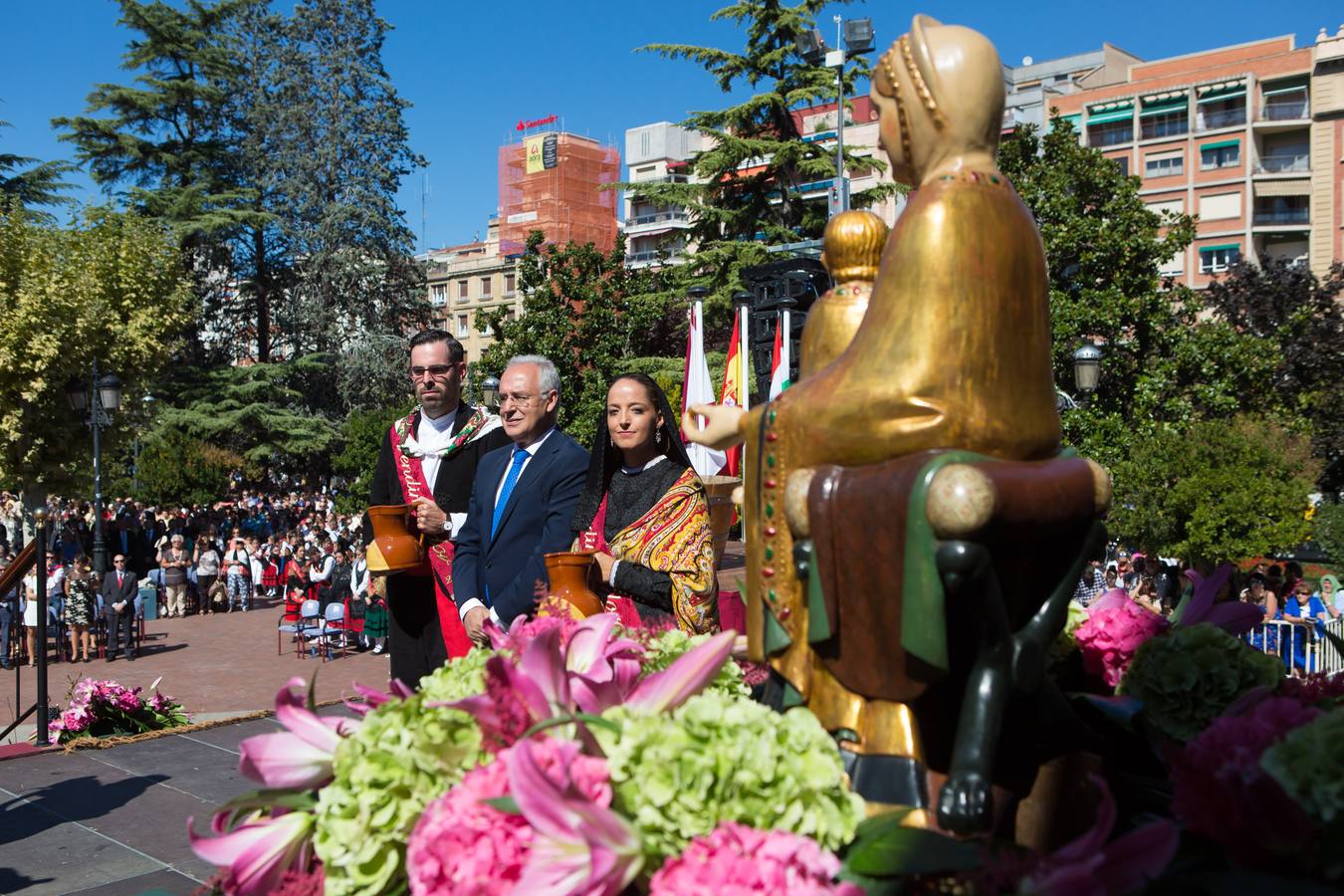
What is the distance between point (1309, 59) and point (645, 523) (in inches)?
2232

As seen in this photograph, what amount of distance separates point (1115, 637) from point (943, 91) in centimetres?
160

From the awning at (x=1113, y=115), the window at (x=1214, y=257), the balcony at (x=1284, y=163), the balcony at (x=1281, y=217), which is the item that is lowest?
the window at (x=1214, y=257)

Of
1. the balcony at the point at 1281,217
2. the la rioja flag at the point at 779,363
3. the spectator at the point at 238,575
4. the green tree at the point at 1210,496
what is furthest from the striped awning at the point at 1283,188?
the la rioja flag at the point at 779,363

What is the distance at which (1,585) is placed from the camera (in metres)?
6.06

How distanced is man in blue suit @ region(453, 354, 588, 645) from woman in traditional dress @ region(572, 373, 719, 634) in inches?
7.4

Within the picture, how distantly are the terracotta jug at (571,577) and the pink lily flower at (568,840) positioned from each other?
75.4 inches

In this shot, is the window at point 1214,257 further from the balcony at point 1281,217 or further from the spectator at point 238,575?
the spectator at point 238,575

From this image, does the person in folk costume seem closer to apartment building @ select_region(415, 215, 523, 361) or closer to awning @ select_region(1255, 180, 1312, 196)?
awning @ select_region(1255, 180, 1312, 196)

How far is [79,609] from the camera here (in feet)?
49.0

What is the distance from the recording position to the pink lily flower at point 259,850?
211 centimetres

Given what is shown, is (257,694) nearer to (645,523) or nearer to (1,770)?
(1,770)

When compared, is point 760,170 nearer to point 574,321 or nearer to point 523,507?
point 574,321

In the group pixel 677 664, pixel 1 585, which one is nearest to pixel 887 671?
pixel 677 664

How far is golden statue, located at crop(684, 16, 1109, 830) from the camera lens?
2086mm
